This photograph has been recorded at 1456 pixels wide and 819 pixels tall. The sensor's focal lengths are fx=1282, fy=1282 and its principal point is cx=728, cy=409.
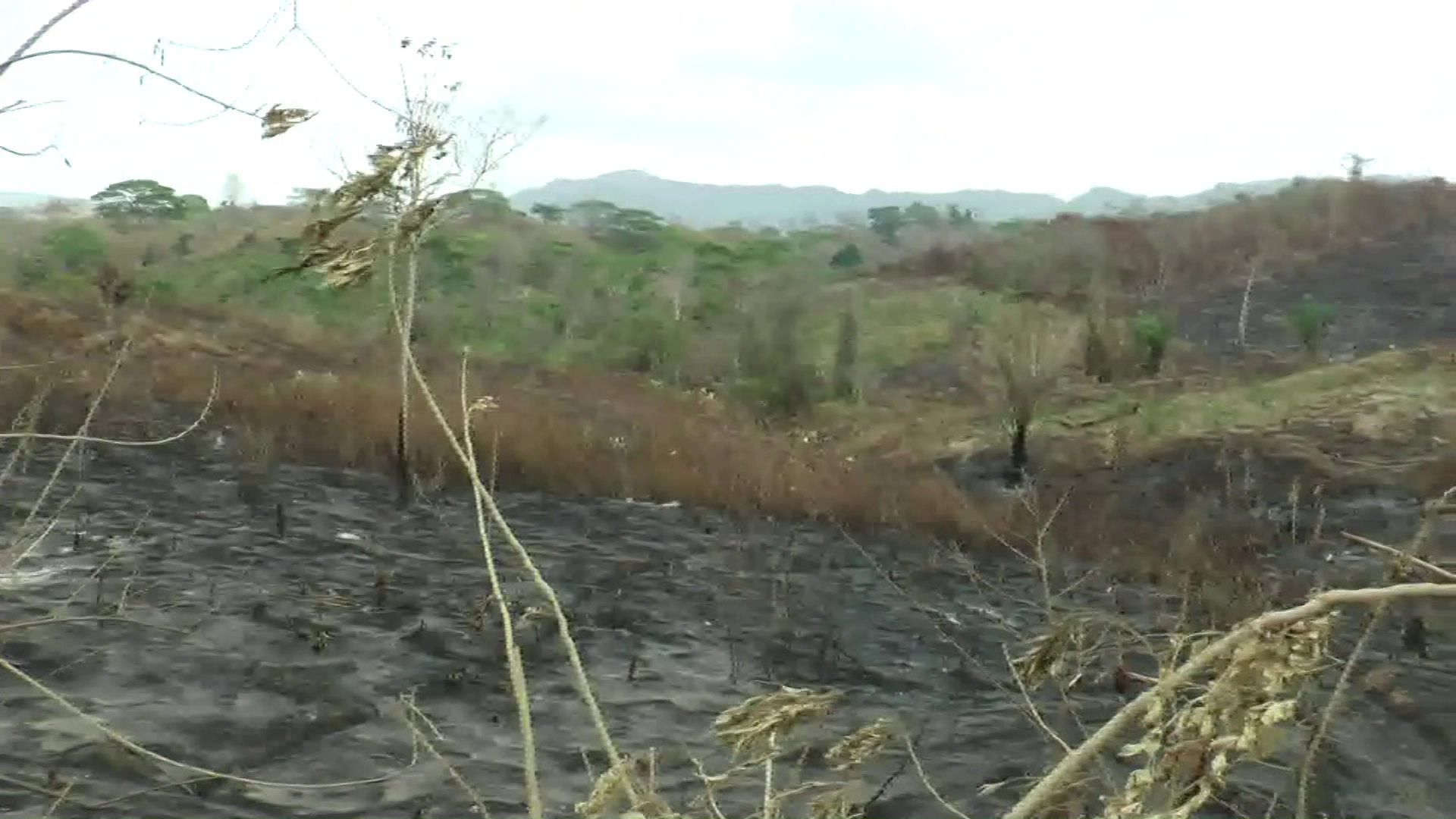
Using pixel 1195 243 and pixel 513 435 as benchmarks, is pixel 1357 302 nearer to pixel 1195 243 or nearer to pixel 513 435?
pixel 1195 243

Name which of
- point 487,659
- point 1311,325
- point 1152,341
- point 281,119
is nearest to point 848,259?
point 1152,341

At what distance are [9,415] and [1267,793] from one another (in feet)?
34.5

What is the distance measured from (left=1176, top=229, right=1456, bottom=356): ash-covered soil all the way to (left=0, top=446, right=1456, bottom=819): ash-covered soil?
39.2ft

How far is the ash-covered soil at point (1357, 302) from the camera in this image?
2139 cm

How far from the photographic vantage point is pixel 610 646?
782 centimetres

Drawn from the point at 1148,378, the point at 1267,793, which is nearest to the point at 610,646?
the point at 1267,793

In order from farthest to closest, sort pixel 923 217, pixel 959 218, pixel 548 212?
pixel 923 217
pixel 959 218
pixel 548 212

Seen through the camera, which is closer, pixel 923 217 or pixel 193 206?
pixel 193 206

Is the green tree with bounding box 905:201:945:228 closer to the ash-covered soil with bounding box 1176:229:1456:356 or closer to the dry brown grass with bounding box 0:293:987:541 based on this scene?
the ash-covered soil with bounding box 1176:229:1456:356

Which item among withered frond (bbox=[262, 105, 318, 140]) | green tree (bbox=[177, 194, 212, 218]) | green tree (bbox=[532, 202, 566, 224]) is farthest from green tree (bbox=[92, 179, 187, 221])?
withered frond (bbox=[262, 105, 318, 140])

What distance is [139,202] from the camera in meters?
46.0

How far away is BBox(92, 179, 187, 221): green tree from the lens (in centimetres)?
4444

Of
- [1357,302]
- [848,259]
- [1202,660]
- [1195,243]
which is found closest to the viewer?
[1202,660]

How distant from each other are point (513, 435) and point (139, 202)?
39.0 m
